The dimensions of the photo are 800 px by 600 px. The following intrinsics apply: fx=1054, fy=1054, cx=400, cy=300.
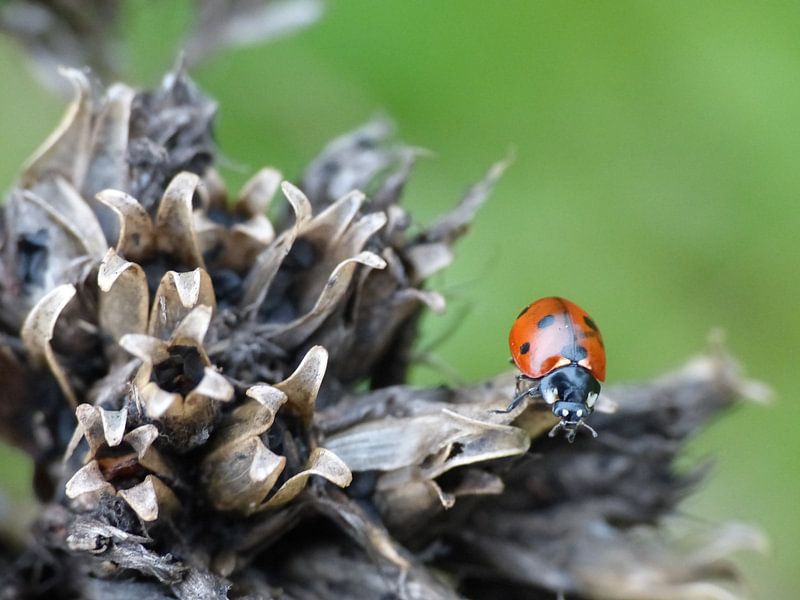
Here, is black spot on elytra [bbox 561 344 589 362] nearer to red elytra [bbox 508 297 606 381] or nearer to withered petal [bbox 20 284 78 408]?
red elytra [bbox 508 297 606 381]

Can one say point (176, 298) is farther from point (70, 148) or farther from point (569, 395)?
point (569, 395)

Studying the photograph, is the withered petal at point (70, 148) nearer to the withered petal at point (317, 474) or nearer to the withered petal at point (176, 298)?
the withered petal at point (176, 298)

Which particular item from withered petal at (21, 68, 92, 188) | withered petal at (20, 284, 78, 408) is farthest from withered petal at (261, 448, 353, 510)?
withered petal at (21, 68, 92, 188)

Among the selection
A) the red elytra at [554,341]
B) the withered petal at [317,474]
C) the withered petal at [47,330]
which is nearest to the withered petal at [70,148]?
the withered petal at [47,330]

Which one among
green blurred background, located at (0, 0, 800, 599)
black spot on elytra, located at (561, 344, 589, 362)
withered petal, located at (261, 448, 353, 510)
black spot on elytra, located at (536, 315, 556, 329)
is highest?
green blurred background, located at (0, 0, 800, 599)

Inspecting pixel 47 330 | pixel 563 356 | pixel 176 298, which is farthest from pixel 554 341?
pixel 47 330
